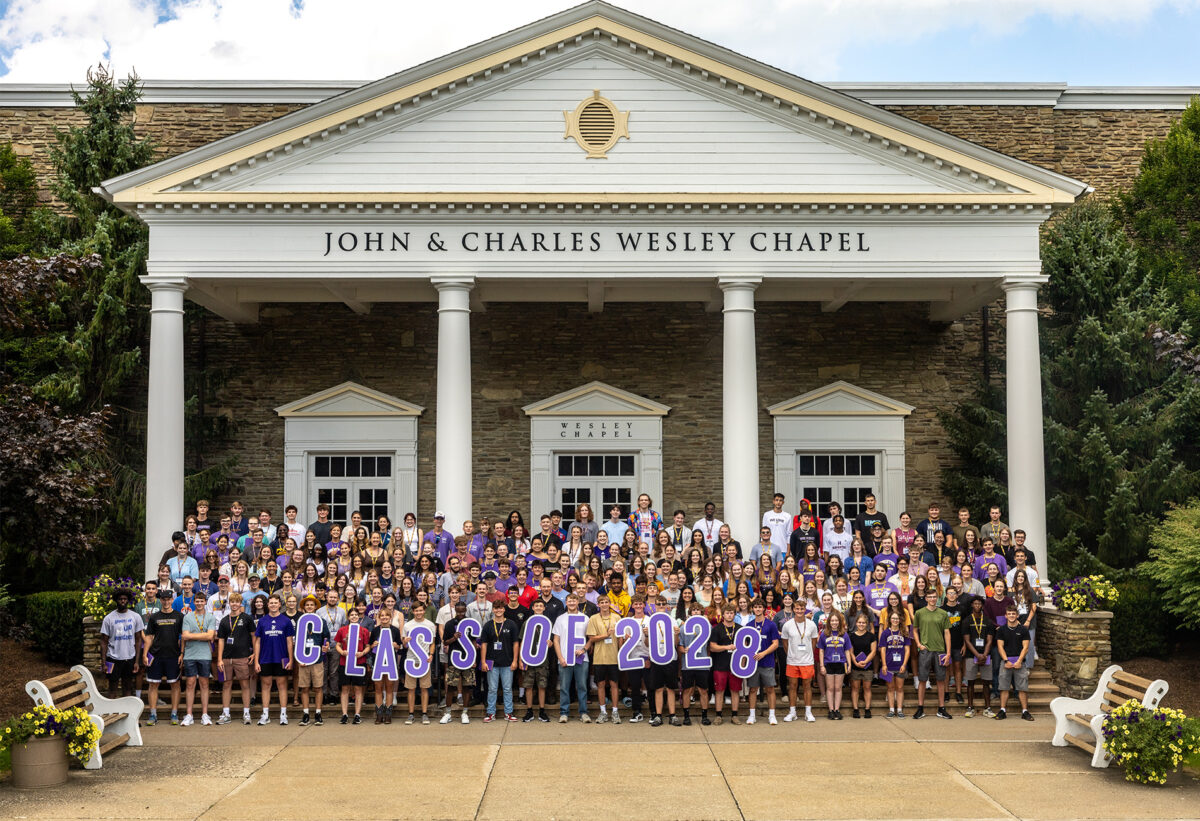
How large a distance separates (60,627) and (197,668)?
17.9ft

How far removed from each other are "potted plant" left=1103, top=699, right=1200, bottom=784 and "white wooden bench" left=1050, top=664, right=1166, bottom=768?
1.06 ft

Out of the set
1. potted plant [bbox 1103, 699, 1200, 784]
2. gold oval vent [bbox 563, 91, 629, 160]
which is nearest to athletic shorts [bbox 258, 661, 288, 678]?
potted plant [bbox 1103, 699, 1200, 784]

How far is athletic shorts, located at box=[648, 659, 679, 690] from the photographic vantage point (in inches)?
567

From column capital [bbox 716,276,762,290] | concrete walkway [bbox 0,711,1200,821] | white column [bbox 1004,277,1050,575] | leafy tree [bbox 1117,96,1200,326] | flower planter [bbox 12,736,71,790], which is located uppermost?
leafy tree [bbox 1117,96,1200,326]

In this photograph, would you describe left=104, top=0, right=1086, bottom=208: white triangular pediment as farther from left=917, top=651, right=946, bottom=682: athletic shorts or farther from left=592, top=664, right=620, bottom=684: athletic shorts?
left=592, top=664, right=620, bottom=684: athletic shorts

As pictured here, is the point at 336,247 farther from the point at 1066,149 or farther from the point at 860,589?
the point at 1066,149

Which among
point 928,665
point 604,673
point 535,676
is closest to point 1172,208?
point 928,665

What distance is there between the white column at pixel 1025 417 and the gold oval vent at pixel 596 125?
23.1ft

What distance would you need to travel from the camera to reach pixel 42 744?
11109mm

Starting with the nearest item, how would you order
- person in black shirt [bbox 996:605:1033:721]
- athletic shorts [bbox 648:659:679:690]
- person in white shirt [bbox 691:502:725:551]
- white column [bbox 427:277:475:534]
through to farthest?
athletic shorts [bbox 648:659:679:690] < person in black shirt [bbox 996:605:1033:721] < person in white shirt [bbox 691:502:725:551] < white column [bbox 427:277:475:534]

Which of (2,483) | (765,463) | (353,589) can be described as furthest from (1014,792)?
(765,463)

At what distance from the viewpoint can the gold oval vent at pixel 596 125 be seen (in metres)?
19.6

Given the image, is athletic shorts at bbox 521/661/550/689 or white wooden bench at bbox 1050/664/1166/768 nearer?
white wooden bench at bbox 1050/664/1166/768

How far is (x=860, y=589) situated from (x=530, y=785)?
5914 millimetres
